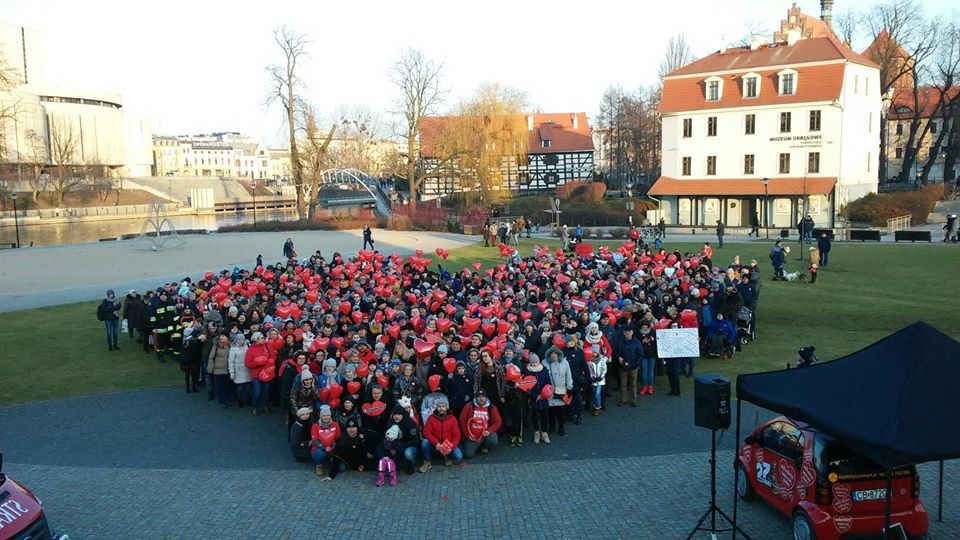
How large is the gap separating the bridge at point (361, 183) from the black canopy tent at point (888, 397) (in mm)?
51973

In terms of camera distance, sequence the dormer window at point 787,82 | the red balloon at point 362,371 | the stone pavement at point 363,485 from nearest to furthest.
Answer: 1. the stone pavement at point 363,485
2. the red balloon at point 362,371
3. the dormer window at point 787,82

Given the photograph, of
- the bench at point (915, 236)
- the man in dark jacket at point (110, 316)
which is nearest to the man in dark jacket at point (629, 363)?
the man in dark jacket at point (110, 316)

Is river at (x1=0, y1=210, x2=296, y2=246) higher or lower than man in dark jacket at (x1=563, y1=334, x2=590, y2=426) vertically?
higher

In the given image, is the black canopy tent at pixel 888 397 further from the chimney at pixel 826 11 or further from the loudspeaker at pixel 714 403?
the chimney at pixel 826 11

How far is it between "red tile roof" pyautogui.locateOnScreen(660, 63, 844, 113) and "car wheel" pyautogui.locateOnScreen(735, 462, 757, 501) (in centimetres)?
4478

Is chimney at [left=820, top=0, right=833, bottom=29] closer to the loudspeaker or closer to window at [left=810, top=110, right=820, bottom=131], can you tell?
window at [left=810, top=110, right=820, bottom=131]

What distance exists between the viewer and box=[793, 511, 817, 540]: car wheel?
288 inches

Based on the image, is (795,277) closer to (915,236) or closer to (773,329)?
(773,329)

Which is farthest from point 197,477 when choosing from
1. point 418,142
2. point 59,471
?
point 418,142

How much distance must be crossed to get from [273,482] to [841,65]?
160 feet

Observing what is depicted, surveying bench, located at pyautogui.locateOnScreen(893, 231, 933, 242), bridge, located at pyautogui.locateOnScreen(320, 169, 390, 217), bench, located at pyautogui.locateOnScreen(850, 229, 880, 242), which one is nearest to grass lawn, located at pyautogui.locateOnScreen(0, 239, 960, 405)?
bench, located at pyautogui.locateOnScreen(893, 231, 933, 242)

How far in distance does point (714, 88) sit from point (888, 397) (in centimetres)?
4882

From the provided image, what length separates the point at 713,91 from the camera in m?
51.7

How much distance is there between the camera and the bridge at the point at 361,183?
62997 millimetres
